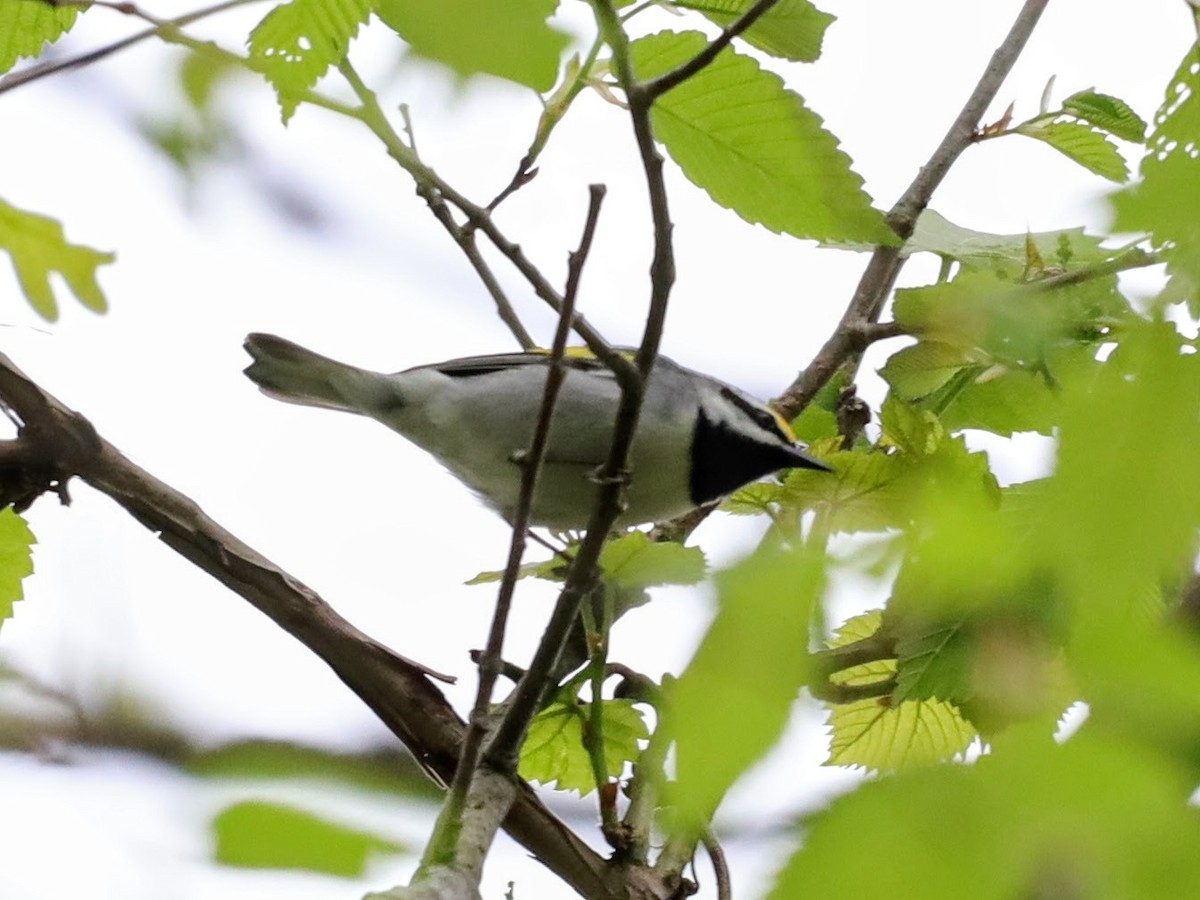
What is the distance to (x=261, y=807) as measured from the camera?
480mm

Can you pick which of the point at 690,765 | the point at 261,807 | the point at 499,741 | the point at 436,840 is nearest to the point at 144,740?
the point at 436,840

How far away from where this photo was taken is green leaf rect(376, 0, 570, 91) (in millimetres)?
496

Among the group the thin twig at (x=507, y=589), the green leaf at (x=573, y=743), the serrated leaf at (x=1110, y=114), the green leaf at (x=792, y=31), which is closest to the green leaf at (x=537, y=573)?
the green leaf at (x=573, y=743)

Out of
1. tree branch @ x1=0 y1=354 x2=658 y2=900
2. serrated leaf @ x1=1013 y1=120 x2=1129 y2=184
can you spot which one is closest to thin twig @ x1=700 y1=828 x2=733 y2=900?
tree branch @ x1=0 y1=354 x2=658 y2=900

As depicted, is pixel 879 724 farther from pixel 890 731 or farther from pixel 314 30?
pixel 314 30

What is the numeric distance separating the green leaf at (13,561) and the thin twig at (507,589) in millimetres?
598

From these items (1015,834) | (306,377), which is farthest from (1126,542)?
(306,377)

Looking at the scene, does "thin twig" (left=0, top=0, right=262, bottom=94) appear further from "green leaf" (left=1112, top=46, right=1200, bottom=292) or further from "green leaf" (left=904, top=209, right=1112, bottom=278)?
"green leaf" (left=904, top=209, right=1112, bottom=278)

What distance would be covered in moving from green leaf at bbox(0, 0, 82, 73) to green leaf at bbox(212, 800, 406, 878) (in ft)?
2.71

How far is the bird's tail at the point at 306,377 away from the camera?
2.19 meters

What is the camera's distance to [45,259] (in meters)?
0.50

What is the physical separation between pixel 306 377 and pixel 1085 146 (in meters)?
1.33

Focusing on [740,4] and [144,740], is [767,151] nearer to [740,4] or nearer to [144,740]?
[740,4]

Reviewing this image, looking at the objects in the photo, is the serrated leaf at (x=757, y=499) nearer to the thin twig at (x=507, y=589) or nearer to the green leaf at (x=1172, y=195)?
the thin twig at (x=507, y=589)
